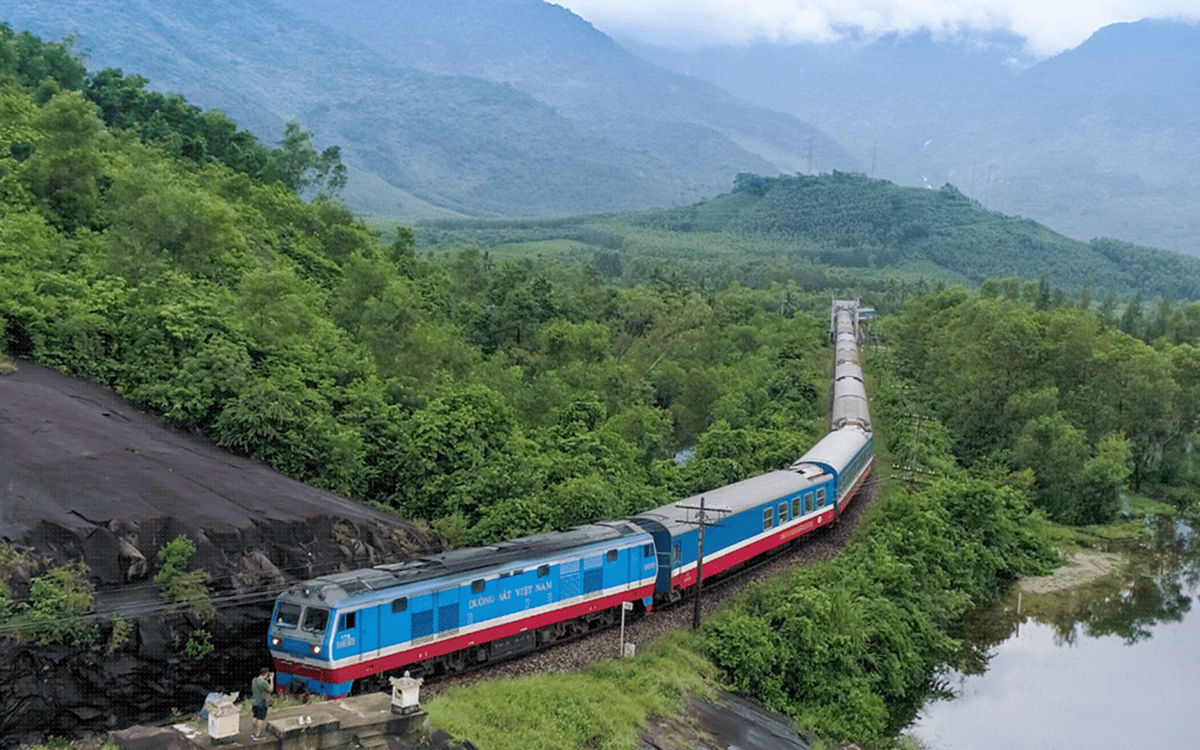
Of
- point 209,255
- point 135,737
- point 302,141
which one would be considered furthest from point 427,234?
point 135,737

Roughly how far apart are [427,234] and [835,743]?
509 feet

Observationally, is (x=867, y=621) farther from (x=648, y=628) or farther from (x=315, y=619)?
(x=315, y=619)

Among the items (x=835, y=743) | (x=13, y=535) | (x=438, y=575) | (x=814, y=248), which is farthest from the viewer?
(x=814, y=248)

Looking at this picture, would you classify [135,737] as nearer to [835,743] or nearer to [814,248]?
[835,743]

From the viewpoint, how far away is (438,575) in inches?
937

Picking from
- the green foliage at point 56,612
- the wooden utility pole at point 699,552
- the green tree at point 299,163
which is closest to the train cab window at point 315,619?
the green foliage at point 56,612

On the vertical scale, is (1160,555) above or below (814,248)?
below

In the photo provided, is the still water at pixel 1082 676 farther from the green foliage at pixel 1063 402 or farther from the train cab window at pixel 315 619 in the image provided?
the train cab window at pixel 315 619

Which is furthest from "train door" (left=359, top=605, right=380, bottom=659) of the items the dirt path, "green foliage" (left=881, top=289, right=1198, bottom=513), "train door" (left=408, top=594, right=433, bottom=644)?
"green foliage" (left=881, top=289, right=1198, bottom=513)

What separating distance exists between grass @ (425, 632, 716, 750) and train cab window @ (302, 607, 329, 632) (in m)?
2.62

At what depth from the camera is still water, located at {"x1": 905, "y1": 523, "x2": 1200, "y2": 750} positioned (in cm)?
3081

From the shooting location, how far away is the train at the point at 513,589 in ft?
71.3

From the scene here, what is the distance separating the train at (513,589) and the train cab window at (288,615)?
0.09 ft

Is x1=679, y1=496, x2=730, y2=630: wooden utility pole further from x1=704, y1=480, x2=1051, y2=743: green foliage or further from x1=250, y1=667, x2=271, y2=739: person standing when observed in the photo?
x1=250, y1=667, x2=271, y2=739: person standing
